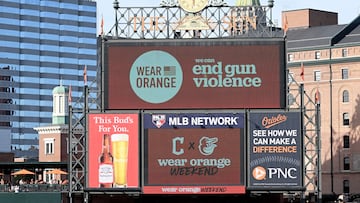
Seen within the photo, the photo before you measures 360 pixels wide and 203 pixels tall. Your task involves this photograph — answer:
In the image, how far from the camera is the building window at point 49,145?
125744 mm

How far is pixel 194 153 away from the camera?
68750mm

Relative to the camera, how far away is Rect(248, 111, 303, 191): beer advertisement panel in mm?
68438

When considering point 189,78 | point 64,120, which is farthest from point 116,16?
point 64,120

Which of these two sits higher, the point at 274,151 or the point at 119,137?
the point at 119,137

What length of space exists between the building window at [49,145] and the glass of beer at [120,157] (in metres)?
56.9

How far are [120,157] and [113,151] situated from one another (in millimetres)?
546

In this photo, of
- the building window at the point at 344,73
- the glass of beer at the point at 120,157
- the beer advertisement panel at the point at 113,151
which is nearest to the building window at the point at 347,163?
the building window at the point at 344,73

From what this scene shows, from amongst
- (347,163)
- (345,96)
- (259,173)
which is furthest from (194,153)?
(345,96)

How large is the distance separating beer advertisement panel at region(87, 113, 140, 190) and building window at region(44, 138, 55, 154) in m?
56.6

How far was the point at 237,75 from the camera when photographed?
2749 inches

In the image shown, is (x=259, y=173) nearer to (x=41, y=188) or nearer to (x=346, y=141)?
(x=41, y=188)

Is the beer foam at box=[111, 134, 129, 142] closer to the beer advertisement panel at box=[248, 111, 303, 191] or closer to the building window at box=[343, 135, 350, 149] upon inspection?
the beer advertisement panel at box=[248, 111, 303, 191]

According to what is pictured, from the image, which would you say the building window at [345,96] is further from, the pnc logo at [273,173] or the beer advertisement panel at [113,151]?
the beer advertisement panel at [113,151]

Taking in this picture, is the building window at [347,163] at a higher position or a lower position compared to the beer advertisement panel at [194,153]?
lower
